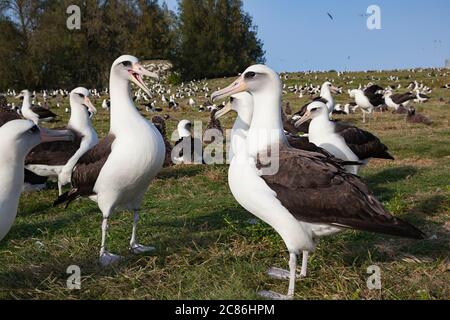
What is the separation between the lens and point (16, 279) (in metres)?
4.56

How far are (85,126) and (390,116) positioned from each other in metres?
14.5

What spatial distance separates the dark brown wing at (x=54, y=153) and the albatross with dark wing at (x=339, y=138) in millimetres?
3871

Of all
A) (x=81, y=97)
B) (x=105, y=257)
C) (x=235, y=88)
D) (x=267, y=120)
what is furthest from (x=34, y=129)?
(x=81, y=97)

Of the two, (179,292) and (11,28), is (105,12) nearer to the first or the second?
(11,28)

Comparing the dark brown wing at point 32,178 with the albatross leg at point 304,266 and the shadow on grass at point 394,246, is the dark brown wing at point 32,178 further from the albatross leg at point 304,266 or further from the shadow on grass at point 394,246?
the albatross leg at point 304,266

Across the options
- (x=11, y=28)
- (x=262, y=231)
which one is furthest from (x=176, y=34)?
(x=262, y=231)

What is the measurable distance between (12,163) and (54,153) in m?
4.39

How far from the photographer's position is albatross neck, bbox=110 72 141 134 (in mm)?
5324

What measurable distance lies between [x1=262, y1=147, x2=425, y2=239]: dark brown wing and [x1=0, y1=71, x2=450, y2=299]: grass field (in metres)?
0.51

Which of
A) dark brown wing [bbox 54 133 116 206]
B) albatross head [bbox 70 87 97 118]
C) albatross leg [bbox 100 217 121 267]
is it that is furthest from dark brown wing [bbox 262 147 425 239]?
albatross head [bbox 70 87 97 118]

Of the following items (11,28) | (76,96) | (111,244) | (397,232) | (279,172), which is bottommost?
(111,244)

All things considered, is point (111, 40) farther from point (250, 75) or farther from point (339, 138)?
point (250, 75)

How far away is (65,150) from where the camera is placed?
8.46 metres

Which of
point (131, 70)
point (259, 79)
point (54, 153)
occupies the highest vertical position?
point (131, 70)
